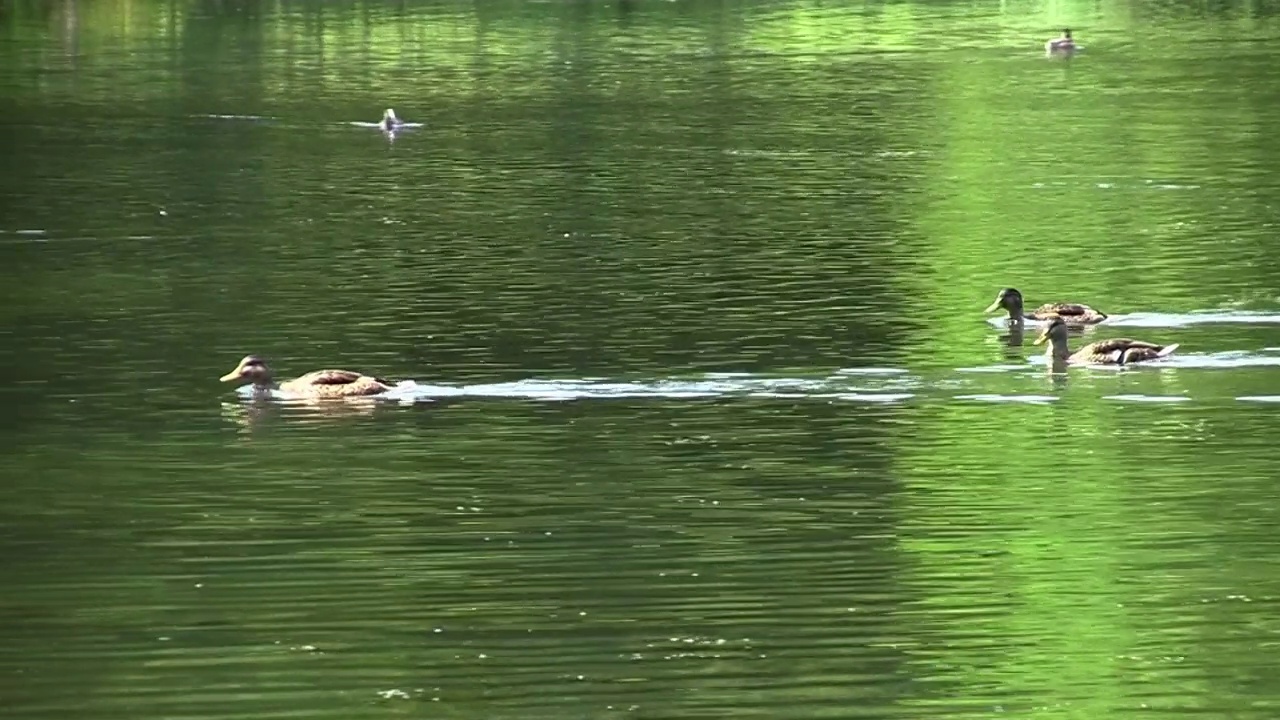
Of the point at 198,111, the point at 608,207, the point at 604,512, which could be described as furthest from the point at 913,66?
the point at 604,512

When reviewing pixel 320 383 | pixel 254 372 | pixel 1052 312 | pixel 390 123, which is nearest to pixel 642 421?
pixel 320 383

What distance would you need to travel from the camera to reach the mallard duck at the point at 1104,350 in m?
30.1

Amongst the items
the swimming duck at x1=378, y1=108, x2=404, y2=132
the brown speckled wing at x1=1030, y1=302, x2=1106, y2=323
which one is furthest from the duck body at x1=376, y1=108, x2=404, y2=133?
the brown speckled wing at x1=1030, y1=302, x2=1106, y2=323

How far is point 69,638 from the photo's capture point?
18.6 metres

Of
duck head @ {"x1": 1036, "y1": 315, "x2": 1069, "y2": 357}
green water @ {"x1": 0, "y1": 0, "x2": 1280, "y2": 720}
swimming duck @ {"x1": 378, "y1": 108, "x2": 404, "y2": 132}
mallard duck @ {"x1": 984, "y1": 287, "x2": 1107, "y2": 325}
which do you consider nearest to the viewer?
green water @ {"x1": 0, "y1": 0, "x2": 1280, "y2": 720}

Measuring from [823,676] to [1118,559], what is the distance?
4.27m

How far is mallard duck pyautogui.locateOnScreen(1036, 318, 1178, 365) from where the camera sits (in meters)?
30.1

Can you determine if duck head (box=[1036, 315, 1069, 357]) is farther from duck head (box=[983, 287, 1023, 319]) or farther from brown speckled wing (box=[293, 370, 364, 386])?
brown speckled wing (box=[293, 370, 364, 386])

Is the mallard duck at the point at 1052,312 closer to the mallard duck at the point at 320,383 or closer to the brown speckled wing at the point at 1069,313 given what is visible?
the brown speckled wing at the point at 1069,313

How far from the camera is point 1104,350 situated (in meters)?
30.2

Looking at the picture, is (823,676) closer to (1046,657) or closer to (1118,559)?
(1046,657)

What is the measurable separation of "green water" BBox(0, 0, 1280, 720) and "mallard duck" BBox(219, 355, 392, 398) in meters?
0.29

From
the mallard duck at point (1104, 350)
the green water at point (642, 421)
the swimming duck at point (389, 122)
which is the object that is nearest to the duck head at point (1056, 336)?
the mallard duck at point (1104, 350)

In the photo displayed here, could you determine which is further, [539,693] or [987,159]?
[987,159]
